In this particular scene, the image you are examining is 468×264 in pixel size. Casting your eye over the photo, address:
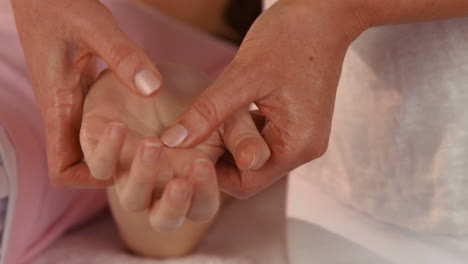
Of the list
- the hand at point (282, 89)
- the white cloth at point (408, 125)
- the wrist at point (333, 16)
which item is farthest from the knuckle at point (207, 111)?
the white cloth at point (408, 125)

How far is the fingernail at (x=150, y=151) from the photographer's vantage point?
44cm

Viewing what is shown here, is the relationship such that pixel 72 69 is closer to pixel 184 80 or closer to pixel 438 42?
pixel 184 80

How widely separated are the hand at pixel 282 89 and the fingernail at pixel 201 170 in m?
0.04

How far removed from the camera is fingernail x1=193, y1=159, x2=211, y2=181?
1.50 ft

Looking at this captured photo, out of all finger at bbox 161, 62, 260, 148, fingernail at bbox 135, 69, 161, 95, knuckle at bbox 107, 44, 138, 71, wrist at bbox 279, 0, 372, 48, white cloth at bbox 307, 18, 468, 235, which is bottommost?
white cloth at bbox 307, 18, 468, 235

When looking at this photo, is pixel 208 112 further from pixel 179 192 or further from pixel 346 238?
pixel 346 238

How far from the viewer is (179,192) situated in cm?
45

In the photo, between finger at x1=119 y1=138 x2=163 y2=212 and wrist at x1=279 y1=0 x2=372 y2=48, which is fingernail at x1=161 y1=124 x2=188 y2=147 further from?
wrist at x1=279 y1=0 x2=372 y2=48

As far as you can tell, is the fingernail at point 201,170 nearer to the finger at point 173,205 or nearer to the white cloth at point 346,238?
the finger at point 173,205

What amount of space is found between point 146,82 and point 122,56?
1.4 inches

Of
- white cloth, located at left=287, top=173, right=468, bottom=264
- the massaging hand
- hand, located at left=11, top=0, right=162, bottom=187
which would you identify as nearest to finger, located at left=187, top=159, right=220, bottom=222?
the massaging hand

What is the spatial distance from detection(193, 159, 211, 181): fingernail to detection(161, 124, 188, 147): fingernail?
38 millimetres

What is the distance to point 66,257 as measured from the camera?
0.69 m

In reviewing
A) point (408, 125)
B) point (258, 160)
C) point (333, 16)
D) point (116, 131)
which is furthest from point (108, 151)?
point (408, 125)
